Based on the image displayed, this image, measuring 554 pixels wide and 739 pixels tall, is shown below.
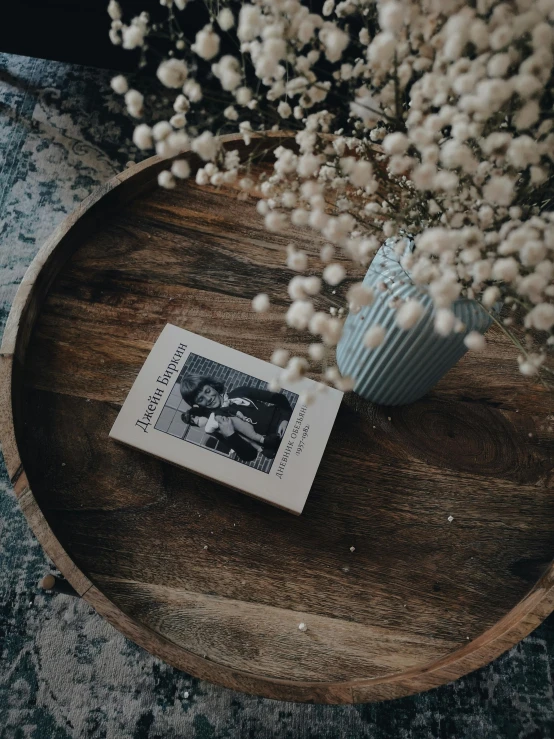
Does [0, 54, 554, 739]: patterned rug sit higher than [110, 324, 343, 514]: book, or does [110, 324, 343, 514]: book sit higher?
[110, 324, 343, 514]: book

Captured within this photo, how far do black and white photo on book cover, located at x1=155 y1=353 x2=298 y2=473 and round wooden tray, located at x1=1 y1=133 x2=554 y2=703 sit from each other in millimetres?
53

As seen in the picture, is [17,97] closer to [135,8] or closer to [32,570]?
[135,8]

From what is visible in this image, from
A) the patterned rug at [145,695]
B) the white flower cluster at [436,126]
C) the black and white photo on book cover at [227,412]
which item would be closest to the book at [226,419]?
the black and white photo on book cover at [227,412]

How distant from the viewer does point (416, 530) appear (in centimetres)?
77

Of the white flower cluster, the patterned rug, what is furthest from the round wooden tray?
the patterned rug

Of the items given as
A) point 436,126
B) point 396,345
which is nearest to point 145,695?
point 396,345

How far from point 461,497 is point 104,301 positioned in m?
0.56

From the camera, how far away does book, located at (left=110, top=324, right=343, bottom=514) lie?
0.76m

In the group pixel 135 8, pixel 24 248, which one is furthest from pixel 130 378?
pixel 135 8

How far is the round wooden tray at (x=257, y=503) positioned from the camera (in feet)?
2.28

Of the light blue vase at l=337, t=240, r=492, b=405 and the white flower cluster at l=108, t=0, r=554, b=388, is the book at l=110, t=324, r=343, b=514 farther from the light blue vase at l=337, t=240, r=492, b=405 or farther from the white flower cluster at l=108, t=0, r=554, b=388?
the white flower cluster at l=108, t=0, r=554, b=388

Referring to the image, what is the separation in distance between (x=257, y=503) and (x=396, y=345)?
0.27 metres

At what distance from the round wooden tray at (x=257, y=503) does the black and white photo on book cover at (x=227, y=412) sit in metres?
0.05

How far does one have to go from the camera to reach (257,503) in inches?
30.3
